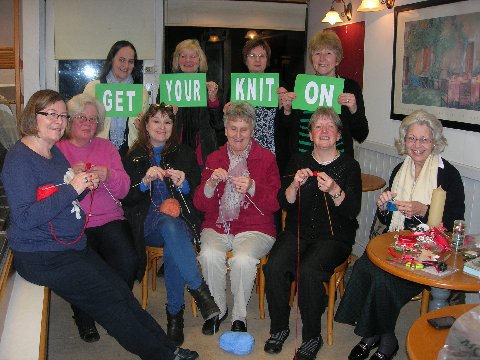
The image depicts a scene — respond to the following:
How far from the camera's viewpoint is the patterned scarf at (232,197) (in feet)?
9.90

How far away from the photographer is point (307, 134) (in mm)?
3232

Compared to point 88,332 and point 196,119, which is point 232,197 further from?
point 88,332

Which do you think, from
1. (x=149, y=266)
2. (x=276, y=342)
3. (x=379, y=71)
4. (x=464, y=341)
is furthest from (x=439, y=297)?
(x=379, y=71)

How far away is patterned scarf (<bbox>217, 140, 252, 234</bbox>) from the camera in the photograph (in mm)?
3018

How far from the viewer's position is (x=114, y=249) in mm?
2805

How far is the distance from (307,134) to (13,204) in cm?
174

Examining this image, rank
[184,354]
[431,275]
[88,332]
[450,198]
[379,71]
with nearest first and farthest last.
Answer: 1. [431,275]
2. [184,354]
3. [450,198]
4. [88,332]
5. [379,71]

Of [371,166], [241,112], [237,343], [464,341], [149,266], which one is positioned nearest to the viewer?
[464,341]

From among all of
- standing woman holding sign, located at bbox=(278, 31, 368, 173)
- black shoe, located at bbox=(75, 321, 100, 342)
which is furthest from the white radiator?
black shoe, located at bbox=(75, 321, 100, 342)

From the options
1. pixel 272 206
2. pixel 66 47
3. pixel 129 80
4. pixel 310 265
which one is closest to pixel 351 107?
pixel 272 206

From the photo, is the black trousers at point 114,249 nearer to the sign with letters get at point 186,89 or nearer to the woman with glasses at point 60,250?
the woman with glasses at point 60,250

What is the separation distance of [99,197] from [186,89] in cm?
89

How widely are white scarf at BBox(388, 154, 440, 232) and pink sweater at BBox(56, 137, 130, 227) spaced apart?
1464 millimetres

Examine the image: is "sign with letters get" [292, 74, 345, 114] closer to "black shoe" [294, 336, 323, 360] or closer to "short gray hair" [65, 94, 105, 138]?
"short gray hair" [65, 94, 105, 138]
